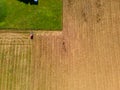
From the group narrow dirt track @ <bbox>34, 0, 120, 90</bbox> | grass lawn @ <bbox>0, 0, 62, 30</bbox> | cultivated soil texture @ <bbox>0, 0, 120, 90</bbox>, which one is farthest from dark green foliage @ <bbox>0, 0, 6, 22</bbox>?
Answer: narrow dirt track @ <bbox>34, 0, 120, 90</bbox>

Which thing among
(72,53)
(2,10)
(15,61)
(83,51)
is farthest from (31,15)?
(83,51)

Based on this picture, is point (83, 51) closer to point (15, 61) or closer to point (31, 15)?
point (31, 15)

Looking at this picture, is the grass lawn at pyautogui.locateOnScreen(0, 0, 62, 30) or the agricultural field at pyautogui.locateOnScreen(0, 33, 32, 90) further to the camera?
the grass lawn at pyautogui.locateOnScreen(0, 0, 62, 30)

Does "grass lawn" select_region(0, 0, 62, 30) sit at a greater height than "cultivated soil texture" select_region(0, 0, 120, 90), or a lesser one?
greater

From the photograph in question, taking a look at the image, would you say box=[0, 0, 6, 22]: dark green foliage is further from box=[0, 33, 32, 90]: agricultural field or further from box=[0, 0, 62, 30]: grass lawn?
box=[0, 33, 32, 90]: agricultural field

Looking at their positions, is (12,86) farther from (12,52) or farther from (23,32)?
(23,32)

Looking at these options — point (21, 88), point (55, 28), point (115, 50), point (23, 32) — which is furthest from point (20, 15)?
point (115, 50)

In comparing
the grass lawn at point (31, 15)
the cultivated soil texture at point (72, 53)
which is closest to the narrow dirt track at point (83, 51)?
the cultivated soil texture at point (72, 53)
